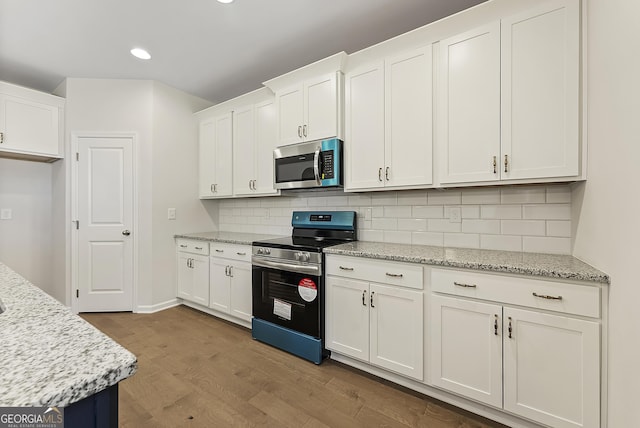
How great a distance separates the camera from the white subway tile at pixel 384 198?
2494 mm

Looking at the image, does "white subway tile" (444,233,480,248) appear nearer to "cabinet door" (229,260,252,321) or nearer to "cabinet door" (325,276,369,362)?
"cabinet door" (325,276,369,362)

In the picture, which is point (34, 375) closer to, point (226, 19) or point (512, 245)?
point (512, 245)

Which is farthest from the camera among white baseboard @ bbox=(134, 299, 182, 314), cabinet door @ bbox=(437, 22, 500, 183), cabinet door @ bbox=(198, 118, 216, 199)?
cabinet door @ bbox=(198, 118, 216, 199)

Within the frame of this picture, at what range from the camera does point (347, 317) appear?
2.11 metres

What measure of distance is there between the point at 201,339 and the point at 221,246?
917 mm

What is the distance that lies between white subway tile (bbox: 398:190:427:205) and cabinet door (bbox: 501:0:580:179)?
0.67 m

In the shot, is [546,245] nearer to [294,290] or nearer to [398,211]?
[398,211]

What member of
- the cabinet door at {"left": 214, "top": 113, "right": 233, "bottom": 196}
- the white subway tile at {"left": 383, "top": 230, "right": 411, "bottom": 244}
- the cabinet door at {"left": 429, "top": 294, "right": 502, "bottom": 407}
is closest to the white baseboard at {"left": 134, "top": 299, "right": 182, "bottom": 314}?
the cabinet door at {"left": 214, "top": 113, "right": 233, "bottom": 196}

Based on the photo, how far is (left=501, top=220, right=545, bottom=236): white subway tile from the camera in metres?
1.90

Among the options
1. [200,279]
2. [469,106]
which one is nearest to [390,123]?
[469,106]

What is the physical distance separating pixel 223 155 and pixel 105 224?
157 centimetres

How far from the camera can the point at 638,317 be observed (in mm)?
1069

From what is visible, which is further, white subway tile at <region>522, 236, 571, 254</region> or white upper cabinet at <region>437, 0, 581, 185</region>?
white subway tile at <region>522, 236, 571, 254</region>

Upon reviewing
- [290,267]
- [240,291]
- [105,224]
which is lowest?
[240,291]
